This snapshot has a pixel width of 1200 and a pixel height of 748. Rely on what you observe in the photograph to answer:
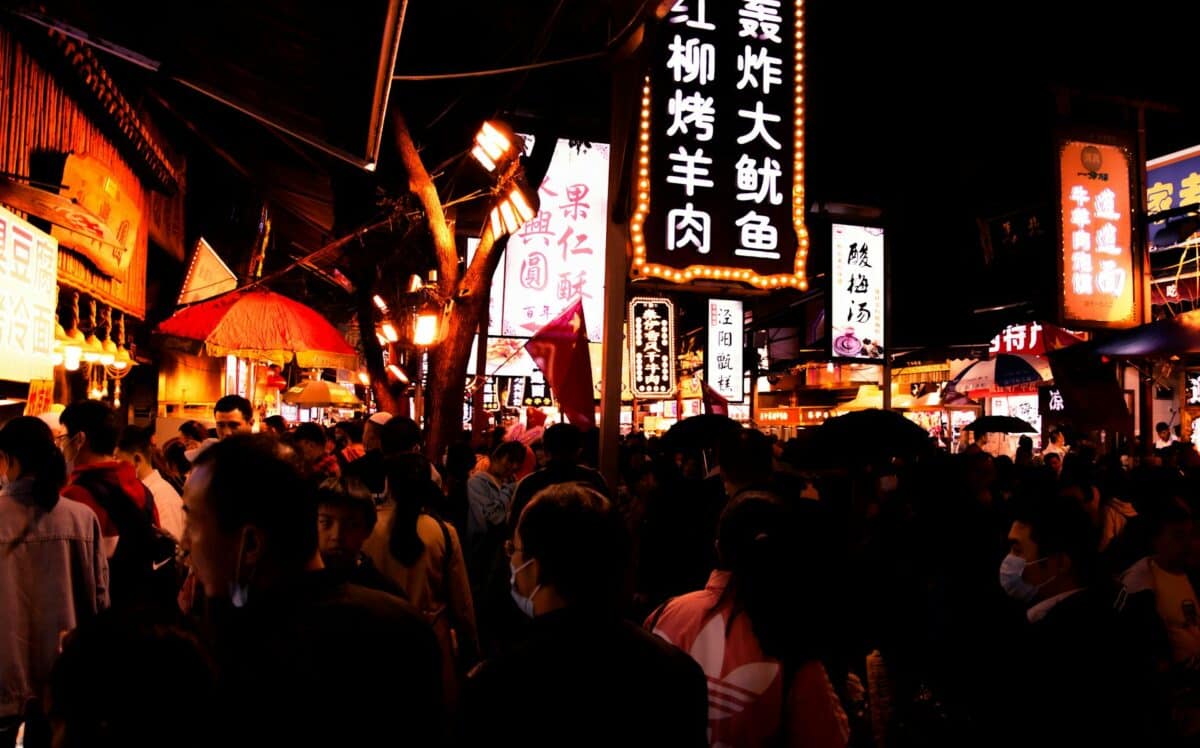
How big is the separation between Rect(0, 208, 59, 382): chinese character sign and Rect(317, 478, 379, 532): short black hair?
3.29 m

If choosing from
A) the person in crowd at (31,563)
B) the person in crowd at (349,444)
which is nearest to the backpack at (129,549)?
the person in crowd at (31,563)

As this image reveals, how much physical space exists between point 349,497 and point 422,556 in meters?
1.11

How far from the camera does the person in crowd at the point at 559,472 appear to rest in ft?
22.9

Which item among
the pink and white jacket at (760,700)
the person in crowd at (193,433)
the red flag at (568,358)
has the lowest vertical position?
the pink and white jacket at (760,700)

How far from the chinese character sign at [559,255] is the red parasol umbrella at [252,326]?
3.62 meters

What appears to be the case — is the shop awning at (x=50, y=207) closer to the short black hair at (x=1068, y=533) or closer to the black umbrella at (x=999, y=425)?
the short black hair at (x=1068, y=533)

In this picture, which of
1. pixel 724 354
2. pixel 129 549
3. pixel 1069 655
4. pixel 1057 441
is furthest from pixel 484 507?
pixel 724 354

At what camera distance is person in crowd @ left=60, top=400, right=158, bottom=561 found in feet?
17.3

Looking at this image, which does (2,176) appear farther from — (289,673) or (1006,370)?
(1006,370)

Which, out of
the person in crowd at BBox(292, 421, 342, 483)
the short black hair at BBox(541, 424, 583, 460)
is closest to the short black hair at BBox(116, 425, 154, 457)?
the person in crowd at BBox(292, 421, 342, 483)

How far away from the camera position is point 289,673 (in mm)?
2186

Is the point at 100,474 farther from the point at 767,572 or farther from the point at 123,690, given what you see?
the point at 767,572

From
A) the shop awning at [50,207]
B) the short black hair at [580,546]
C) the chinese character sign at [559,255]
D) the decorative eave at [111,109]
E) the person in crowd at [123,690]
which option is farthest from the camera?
the chinese character sign at [559,255]

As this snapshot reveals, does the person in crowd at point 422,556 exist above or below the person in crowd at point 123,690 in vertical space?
below
